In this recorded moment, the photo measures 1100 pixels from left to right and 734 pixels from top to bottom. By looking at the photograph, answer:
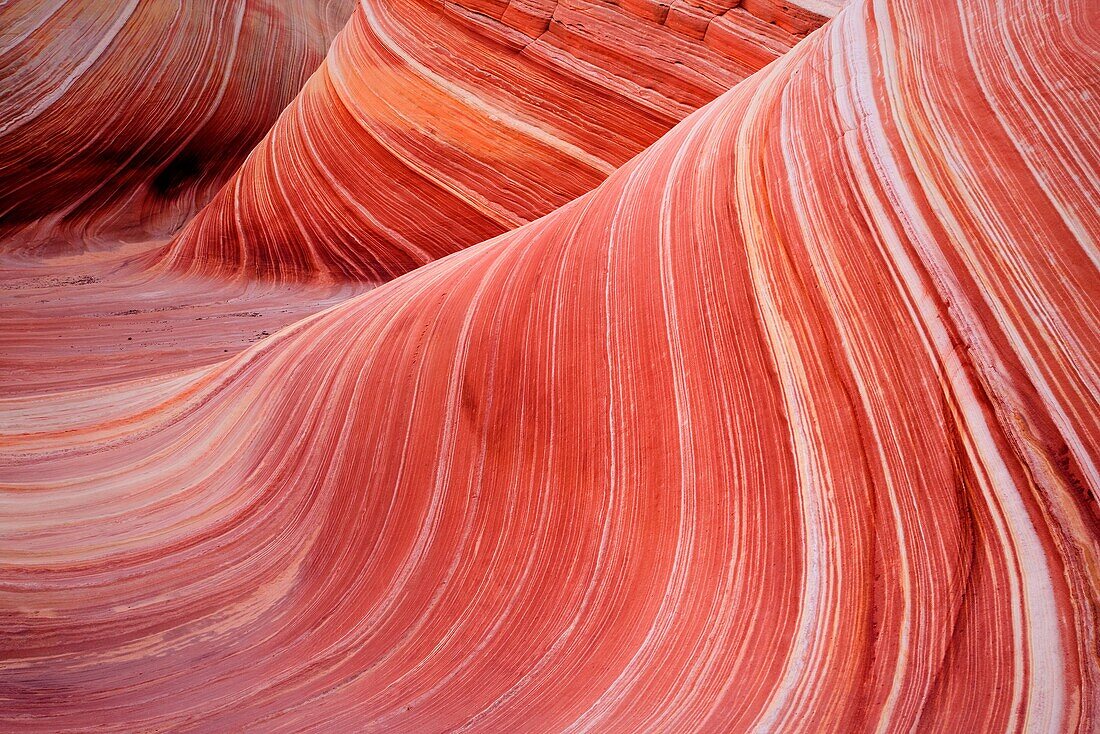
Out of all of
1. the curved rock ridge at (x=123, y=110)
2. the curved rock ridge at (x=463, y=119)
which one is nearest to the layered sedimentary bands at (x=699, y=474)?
the curved rock ridge at (x=463, y=119)

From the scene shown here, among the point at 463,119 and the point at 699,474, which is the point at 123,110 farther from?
the point at 699,474

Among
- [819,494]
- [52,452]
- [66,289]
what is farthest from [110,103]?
[819,494]

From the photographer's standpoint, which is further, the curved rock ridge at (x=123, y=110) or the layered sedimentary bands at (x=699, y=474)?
the curved rock ridge at (x=123, y=110)

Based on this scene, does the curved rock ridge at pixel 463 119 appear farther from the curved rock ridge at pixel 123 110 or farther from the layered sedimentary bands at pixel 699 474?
the layered sedimentary bands at pixel 699 474

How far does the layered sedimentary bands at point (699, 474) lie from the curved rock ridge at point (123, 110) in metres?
3.42

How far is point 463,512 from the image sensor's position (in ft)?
6.29

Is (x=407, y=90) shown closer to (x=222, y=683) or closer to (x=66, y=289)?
(x=66, y=289)

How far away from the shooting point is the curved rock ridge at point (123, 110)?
5.15 m

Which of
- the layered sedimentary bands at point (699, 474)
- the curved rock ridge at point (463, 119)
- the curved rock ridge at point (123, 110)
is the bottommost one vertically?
the layered sedimentary bands at point (699, 474)

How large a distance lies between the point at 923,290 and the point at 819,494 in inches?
15.6

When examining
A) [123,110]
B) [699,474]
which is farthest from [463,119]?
[699,474]

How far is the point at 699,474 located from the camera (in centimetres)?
161

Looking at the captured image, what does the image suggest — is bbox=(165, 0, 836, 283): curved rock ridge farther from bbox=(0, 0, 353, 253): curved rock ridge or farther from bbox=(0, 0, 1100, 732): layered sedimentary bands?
bbox=(0, 0, 1100, 732): layered sedimentary bands

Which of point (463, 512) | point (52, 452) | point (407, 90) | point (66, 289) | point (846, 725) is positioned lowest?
point (846, 725)
